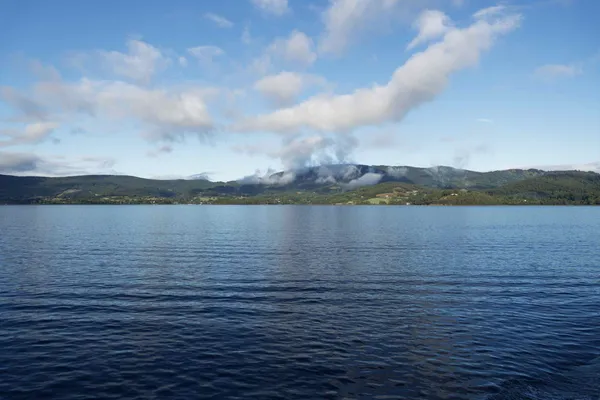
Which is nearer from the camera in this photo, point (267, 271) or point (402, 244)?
point (267, 271)

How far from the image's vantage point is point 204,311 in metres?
40.8

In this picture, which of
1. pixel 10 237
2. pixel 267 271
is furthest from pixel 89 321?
pixel 10 237

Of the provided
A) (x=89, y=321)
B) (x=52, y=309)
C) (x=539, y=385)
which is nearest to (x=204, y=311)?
(x=89, y=321)

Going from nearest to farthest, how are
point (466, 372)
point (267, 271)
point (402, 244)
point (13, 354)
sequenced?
1. point (466, 372)
2. point (13, 354)
3. point (267, 271)
4. point (402, 244)

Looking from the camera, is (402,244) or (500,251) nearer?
(500,251)

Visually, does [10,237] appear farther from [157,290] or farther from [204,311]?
[204,311]

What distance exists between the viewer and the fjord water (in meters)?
25.3

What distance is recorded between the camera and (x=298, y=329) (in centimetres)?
3544

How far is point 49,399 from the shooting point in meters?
23.3

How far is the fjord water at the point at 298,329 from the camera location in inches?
998

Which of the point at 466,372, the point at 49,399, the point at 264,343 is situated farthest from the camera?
the point at 264,343

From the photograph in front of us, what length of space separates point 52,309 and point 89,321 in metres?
7.07

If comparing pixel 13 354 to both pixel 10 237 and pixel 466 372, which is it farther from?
pixel 10 237

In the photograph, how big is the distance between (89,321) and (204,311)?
10403 mm
